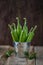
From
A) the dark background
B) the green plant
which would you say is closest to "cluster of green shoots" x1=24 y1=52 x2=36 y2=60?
the green plant

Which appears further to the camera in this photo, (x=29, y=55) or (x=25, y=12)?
(x=25, y=12)

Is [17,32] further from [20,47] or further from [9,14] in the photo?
[9,14]

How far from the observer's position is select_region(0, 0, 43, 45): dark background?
3004 millimetres

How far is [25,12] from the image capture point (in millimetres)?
3037

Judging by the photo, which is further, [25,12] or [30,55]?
[25,12]

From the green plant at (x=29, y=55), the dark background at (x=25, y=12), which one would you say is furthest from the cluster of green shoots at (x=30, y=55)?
the dark background at (x=25, y=12)

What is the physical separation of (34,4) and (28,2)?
0.36ft

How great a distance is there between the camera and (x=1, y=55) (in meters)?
1.56

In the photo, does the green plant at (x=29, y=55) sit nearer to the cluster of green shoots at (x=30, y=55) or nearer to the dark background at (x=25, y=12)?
the cluster of green shoots at (x=30, y=55)

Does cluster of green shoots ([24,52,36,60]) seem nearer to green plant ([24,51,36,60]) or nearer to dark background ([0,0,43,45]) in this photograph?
green plant ([24,51,36,60])

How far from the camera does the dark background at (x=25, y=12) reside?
3.00m

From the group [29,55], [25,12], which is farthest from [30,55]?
[25,12]

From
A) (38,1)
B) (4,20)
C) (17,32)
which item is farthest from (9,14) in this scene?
(17,32)

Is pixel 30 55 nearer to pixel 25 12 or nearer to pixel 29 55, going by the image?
pixel 29 55
